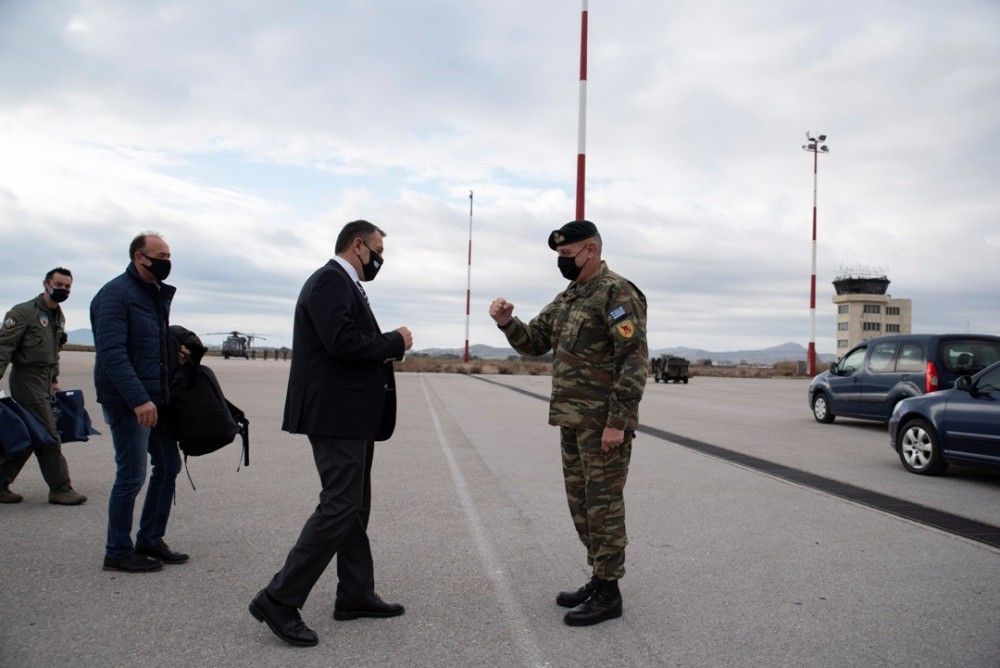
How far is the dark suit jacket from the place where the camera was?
394cm

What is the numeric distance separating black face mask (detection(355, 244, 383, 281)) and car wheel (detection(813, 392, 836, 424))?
13446 millimetres

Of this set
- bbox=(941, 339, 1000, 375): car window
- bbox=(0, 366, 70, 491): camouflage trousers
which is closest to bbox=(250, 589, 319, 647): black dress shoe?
bbox=(0, 366, 70, 491): camouflage trousers

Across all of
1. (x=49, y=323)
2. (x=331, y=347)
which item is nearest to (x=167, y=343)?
(x=331, y=347)

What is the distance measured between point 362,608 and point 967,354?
38.0 ft

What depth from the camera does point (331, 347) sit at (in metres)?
3.92

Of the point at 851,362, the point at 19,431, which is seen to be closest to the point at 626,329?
the point at 19,431

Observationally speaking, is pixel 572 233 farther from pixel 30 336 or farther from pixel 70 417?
pixel 70 417

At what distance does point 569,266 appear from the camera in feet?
14.9

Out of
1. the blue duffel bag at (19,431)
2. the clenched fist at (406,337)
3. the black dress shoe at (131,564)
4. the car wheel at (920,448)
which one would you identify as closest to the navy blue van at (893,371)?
the car wheel at (920,448)

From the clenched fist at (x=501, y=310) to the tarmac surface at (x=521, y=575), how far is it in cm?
150

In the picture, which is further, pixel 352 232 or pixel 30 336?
pixel 30 336

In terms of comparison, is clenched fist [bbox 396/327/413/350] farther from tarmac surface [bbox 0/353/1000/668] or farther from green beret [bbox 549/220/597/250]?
tarmac surface [bbox 0/353/1000/668]

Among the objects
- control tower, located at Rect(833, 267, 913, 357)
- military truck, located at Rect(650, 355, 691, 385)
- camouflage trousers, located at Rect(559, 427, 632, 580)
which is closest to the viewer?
camouflage trousers, located at Rect(559, 427, 632, 580)

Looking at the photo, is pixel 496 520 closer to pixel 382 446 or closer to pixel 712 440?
pixel 382 446
